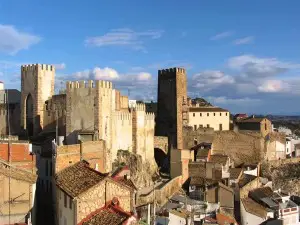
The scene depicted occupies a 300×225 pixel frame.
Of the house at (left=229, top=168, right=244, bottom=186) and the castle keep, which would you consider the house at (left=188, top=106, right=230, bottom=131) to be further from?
the house at (left=229, top=168, right=244, bottom=186)

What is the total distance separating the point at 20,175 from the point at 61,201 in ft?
11.5

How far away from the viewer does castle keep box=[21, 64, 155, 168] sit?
118ft

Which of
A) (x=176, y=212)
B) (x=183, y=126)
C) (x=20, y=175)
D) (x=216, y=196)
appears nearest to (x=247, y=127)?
(x=183, y=126)

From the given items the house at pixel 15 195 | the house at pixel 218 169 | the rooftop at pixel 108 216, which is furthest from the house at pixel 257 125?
the rooftop at pixel 108 216

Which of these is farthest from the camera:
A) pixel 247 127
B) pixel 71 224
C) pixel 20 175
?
pixel 247 127

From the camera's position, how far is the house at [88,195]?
1769 cm

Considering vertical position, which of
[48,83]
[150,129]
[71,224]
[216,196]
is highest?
[48,83]

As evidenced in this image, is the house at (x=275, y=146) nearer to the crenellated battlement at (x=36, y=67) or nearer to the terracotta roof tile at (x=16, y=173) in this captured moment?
the crenellated battlement at (x=36, y=67)

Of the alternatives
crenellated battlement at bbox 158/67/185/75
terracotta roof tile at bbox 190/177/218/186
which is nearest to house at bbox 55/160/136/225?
terracotta roof tile at bbox 190/177/218/186

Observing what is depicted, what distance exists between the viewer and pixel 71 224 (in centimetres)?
1841

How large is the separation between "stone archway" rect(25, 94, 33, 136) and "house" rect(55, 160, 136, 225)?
2282 cm

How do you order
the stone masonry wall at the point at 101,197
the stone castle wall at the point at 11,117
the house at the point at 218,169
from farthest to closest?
1. the stone castle wall at the point at 11,117
2. the house at the point at 218,169
3. the stone masonry wall at the point at 101,197

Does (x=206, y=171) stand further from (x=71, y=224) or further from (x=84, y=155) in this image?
(x=71, y=224)

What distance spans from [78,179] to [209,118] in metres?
37.8
